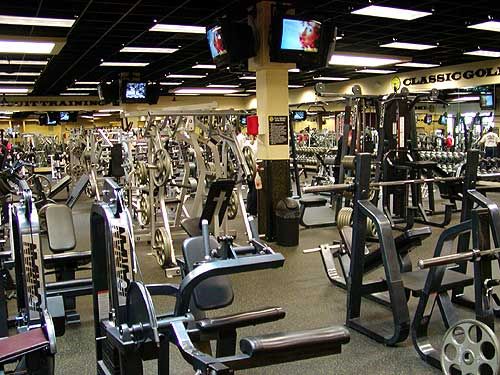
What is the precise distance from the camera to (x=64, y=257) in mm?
4414

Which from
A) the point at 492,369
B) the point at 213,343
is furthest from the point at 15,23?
the point at 492,369

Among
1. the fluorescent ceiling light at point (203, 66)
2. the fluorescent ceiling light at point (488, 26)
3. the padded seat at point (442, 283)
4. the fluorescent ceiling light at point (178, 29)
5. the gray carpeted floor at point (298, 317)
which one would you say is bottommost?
the gray carpeted floor at point (298, 317)

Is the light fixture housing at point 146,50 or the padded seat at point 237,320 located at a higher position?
the light fixture housing at point 146,50

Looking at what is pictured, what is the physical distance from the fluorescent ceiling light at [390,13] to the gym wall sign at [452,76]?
5.54 metres

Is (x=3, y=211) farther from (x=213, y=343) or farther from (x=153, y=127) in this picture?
(x=213, y=343)

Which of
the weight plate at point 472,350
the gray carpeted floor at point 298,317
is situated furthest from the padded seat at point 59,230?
the weight plate at point 472,350

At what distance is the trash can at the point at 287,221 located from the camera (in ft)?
22.0

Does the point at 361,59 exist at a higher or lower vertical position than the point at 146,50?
lower

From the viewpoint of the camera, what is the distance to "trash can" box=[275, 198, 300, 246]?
22.0ft

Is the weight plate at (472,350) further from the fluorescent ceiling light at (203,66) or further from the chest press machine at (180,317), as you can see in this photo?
the fluorescent ceiling light at (203,66)

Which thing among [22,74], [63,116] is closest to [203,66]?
[22,74]

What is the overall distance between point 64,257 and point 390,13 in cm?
602

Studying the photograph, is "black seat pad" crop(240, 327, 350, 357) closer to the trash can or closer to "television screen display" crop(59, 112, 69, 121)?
the trash can

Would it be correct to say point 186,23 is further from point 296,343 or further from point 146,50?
point 296,343
